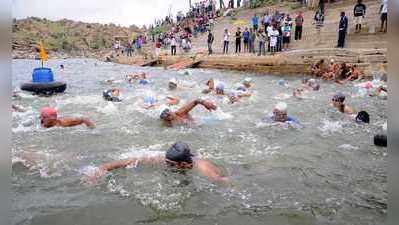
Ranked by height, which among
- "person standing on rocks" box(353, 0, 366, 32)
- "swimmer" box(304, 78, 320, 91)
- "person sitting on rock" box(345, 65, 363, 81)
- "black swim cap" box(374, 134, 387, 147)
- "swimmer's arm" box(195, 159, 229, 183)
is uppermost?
"person standing on rocks" box(353, 0, 366, 32)

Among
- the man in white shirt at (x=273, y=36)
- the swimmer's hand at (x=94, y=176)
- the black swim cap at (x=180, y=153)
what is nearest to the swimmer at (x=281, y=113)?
the black swim cap at (x=180, y=153)

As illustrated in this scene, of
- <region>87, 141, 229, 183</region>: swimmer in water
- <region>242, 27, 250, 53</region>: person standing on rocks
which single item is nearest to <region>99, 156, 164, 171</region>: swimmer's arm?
<region>87, 141, 229, 183</region>: swimmer in water

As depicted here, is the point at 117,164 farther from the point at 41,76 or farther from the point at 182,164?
the point at 41,76

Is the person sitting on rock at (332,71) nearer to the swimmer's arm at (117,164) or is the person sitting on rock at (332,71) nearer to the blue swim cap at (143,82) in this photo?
the blue swim cap at (143,82)

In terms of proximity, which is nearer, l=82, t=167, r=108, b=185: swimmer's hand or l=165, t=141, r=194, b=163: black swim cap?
l=82, t=167, r=108, b=185: swimmer's hand

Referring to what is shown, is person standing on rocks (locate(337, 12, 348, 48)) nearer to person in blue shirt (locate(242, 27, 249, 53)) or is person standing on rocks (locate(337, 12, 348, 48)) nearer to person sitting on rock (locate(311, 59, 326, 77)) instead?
person sitting on rock (locate(311, 59, 326, 77))

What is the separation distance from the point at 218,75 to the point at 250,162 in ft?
48.4

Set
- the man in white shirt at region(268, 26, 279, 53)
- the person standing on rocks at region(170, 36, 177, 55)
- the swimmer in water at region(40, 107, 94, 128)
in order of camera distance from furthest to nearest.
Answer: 1. the person standing on rocks at region(170, 36, 177, 55)
2. the man in white shirt at region(268, 26, 279, 53)
3. the swimmer in water at region(40, 107, 94, 128)

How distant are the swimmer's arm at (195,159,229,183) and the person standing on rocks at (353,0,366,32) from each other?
1589 centimetres

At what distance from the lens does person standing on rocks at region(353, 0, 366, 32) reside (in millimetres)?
19031

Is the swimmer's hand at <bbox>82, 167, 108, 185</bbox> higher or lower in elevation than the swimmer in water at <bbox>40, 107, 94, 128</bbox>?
lower

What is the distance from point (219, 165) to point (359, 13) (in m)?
15.9

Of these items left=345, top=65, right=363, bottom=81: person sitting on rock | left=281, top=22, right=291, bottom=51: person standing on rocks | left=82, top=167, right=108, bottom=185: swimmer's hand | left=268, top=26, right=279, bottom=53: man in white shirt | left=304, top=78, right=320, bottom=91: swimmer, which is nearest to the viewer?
left=82, top=167, right=108, bottom=185: swimmer's hand

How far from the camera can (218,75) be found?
70.1ft
